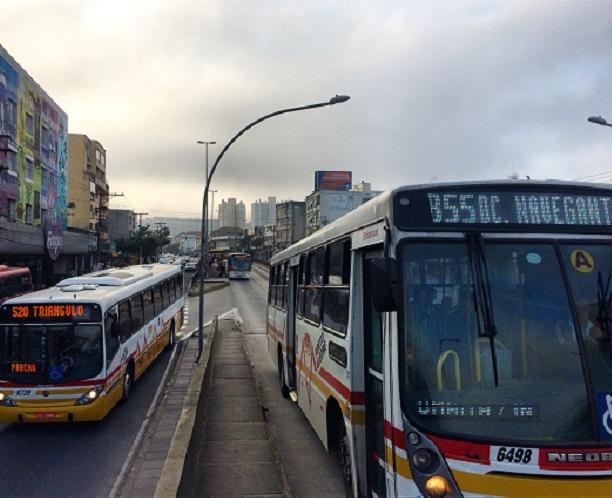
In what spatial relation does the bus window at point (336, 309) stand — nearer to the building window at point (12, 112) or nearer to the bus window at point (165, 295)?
the bus window at point (165, 295)

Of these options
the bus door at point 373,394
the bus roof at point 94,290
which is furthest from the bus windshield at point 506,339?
the bus roof at point 94,290

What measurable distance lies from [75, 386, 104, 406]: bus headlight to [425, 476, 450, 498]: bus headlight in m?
7.58

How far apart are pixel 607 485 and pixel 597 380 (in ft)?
2.38

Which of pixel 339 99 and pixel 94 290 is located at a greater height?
pixel 339 99

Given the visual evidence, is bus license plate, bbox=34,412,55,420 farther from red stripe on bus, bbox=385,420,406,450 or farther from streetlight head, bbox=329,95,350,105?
streetlight head, bbox=329,95,350,105

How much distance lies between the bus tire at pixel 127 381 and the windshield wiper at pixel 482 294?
370 inches

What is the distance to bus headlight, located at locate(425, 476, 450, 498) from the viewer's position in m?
3.99

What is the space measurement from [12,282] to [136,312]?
37.0ft

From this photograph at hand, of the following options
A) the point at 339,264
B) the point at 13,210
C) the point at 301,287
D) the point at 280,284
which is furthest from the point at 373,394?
the point at 13,210

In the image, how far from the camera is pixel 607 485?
393cm

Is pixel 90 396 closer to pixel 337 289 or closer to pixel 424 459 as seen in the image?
pixel 337 289

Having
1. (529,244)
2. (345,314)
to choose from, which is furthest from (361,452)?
(529,244)

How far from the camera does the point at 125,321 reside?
12.4 meters

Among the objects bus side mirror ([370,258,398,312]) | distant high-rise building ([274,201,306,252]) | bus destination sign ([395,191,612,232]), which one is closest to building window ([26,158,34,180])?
bus destination sign ([395,191,612,232])
